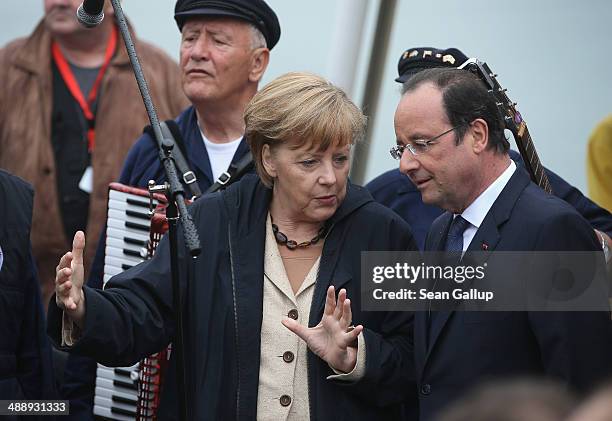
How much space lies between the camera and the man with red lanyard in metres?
5.26

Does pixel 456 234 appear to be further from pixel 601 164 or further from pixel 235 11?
pixel 601 164

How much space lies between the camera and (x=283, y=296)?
3.37 metres

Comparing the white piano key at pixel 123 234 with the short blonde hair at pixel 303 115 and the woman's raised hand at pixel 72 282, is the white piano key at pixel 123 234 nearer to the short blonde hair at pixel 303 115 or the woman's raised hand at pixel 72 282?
the short blonde hair at pixel 303 115

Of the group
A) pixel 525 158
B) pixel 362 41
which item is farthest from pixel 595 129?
pixel 525 158

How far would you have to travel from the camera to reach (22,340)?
150 inches

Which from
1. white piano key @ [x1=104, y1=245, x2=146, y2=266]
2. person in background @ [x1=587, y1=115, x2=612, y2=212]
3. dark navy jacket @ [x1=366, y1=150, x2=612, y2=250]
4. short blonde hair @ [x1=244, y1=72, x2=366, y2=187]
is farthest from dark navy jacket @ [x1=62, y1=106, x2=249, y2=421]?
person in background @ [x1=587, y1=115, x2=612, y2=212]

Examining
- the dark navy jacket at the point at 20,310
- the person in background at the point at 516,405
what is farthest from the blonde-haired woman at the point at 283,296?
the person in background at the point at 516,405

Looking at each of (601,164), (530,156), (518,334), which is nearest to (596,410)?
(518,334)

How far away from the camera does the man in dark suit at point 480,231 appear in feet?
9.75

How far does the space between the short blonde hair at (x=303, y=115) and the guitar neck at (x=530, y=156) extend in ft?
1.52

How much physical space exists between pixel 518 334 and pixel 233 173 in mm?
1379

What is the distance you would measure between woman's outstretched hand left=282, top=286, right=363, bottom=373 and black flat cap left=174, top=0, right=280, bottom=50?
1.51 meters

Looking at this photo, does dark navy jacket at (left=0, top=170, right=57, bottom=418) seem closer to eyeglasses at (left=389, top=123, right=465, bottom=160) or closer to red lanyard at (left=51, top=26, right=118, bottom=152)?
eyeglasses at (left=389, top=123, right=465, bottom=160)

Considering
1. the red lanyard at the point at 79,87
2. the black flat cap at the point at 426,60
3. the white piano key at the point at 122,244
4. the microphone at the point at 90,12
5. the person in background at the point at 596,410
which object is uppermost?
the red lanyard at the point at 79,87
